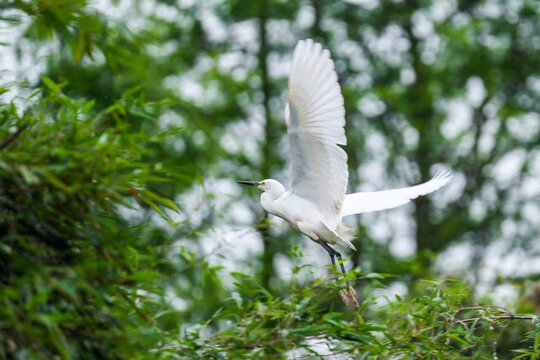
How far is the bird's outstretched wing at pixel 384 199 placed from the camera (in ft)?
12.6

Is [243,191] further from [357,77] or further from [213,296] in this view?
[357,77]

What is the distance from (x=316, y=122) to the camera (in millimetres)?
3029

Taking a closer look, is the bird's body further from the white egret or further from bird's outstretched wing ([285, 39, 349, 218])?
bird's outstretched wing ([285, 39, 349, 218])

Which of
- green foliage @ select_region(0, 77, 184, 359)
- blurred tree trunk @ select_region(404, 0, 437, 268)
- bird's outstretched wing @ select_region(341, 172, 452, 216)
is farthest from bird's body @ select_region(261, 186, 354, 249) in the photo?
blurred tree trunk @ select_region(404, 0, 437, 268)

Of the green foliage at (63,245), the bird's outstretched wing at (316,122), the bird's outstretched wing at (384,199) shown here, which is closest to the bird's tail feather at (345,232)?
the bird's outstretched wing at (384,199)

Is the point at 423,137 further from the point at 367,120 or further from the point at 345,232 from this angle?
the point at 345,232

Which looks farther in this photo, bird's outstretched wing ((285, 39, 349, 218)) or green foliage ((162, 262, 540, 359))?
bird's outstretched wing ((285, 39, 349, 218))

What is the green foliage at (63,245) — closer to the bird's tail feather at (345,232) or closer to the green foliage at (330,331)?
the green foliage at (330,331)

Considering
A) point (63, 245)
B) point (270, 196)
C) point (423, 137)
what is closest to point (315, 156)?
point (270, 196)

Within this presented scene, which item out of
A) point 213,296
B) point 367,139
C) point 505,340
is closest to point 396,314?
point 505,340

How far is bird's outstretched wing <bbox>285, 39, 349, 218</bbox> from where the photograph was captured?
290 cm

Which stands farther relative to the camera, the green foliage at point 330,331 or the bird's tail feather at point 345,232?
the bird's tail feather at point 345,232

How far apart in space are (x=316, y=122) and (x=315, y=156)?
19 centimetres

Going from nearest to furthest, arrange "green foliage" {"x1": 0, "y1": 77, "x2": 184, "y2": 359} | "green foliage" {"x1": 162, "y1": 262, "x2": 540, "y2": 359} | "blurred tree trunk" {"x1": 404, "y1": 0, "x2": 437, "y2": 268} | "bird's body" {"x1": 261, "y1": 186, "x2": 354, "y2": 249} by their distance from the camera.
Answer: "green foliage" {"x1": 0, "y1": 77, "x2": 184, "y2": 359}, "green foliage" {"x1": 162, "y1": 262, "x2": 540, "y2": 359}, "bird's body" {"x1": 261, "y1": 186, "x2": 354, "y2": 249}, "blurred tree trunk" {"x1": 404, "y1": 0, "x2": 437, "y2": 268}
